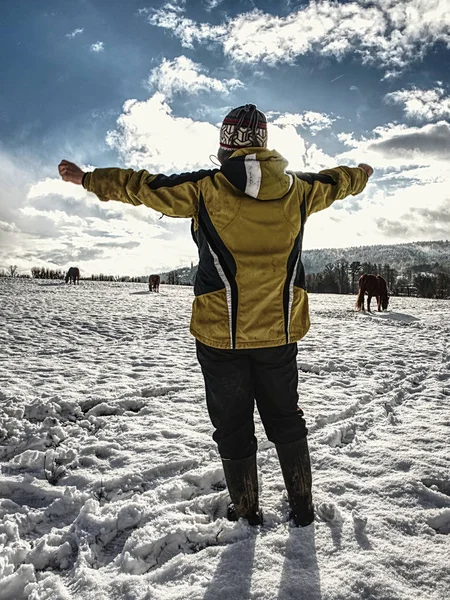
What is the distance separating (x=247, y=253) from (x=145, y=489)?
1755 mm

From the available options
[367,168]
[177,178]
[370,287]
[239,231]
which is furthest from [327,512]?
[370,287]

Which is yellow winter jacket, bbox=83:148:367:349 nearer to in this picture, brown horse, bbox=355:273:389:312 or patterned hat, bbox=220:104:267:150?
patterned hat, bbox=220:104:267:150

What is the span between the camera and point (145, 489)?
257 centimetres

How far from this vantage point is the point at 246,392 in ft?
6.79

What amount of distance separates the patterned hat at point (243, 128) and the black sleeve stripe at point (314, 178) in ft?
0.95

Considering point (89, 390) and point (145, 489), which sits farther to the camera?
point (89, 390)

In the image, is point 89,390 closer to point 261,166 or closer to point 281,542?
point 281,542

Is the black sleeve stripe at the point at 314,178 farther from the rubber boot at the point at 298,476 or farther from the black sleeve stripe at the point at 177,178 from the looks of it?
the rubber boot at the point at 298,476

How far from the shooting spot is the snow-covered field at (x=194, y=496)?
1.75m

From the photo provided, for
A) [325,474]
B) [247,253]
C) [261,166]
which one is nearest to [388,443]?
[325,474]

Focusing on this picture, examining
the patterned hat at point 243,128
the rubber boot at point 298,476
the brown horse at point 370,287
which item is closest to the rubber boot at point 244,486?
Result: the rubber boot at point 298,476

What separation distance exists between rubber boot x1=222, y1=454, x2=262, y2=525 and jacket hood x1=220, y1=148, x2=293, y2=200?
142 cm

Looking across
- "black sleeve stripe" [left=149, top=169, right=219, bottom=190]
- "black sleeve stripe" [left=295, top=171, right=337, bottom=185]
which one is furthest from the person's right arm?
"black sleeve stripe" [left=149, top=169, right=219, bottom=190]

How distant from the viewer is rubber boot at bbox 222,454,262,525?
A: 2082 mm
